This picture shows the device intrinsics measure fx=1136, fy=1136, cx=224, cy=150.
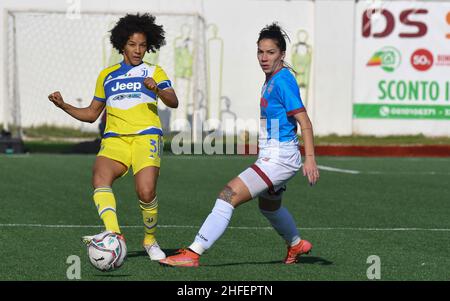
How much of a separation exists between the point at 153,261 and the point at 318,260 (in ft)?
4.63

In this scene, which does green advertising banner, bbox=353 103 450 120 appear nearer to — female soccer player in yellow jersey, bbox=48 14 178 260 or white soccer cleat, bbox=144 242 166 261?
female soccer player in yellow jersey, bbox=48 14 178 260

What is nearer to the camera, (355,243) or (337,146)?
(355,243)

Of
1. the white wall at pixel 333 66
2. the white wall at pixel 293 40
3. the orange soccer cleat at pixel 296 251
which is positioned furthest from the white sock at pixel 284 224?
the white wall at pixel 333 66

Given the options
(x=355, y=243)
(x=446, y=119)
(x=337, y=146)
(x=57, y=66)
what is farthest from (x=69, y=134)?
(x=355, y=243)

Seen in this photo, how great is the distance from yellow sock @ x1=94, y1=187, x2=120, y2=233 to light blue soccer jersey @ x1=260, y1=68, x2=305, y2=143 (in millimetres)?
1328

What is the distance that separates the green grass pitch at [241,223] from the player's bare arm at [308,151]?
77cm

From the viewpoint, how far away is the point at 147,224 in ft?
31.5

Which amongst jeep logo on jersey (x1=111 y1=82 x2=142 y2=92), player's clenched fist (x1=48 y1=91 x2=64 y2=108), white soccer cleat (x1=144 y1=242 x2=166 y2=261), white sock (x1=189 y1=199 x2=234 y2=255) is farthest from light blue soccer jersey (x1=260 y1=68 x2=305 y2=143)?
player's clenched fist (x1=48 y1=91 x2=64 y2=108)

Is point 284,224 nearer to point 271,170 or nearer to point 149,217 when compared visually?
point 271,170

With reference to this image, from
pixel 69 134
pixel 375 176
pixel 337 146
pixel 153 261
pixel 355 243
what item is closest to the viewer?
pixel 153 261

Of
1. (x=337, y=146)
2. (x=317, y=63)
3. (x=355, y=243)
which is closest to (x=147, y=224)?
(x=355, y=243)

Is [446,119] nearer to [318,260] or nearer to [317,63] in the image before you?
[317,63]
